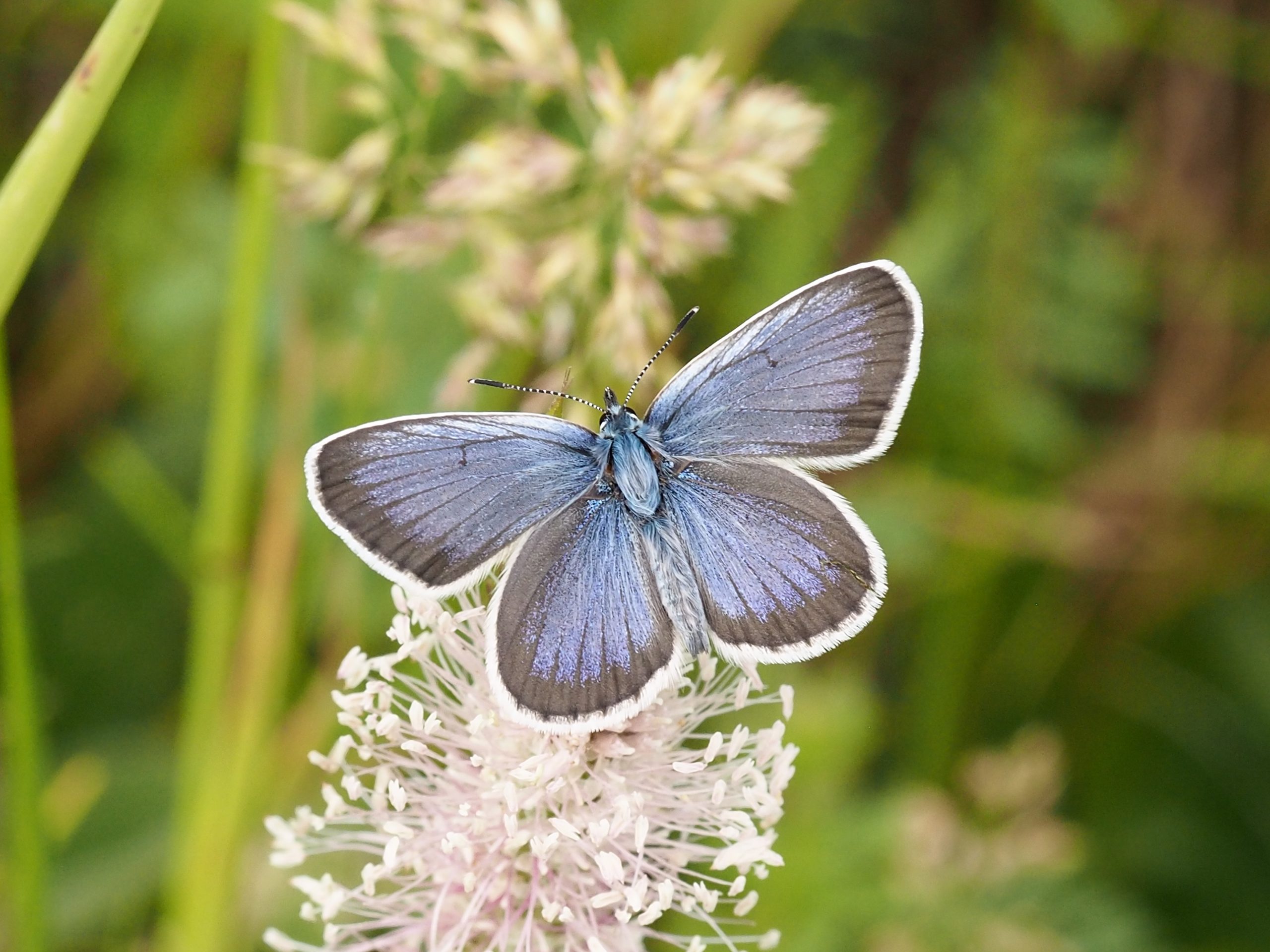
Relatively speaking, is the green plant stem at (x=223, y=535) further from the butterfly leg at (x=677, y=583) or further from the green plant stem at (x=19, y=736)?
the butterfly leg at (x=677, y=583)

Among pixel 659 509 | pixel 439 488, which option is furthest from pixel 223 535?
pixel 659 509

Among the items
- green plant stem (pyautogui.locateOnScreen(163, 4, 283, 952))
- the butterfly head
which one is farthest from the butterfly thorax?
green plant stem (pyautogui.locateOnScreen(163, 4, 283, 952))

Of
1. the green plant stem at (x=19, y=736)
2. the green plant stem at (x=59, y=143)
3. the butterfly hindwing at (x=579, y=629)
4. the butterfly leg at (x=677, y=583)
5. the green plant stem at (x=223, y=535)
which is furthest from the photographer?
the green plant stem at (x=223, y=535)

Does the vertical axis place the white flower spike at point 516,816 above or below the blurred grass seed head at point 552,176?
below

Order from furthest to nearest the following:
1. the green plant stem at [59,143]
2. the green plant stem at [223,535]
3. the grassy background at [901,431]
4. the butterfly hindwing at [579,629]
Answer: the grassy background at [901,431] → the green plant stem at [223,535] → the butterfly hindwing at [579,629] → the green plant stem at [59,143]

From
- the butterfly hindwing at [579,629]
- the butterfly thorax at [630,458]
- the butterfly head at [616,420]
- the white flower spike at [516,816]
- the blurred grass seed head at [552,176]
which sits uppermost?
the blurred grass seed head at [552,176]

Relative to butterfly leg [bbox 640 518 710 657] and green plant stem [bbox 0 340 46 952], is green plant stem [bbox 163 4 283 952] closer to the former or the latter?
green plant stem [bbox 0 340 46 952]

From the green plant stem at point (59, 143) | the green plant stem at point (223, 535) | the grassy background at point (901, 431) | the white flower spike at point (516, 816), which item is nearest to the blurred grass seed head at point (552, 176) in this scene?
the green plant stem at point (223, 535)

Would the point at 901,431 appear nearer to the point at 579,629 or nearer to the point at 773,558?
the point at 773,558
